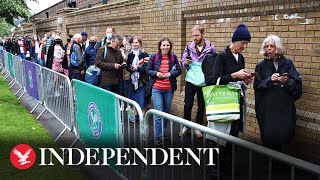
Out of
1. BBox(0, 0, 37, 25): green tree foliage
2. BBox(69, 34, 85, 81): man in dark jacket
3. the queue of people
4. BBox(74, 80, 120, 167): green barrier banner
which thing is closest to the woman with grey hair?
the queue of people

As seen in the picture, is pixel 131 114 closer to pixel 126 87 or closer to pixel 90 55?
→ pixel 126 87

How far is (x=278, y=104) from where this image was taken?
151 inches

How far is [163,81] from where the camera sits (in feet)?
17.0

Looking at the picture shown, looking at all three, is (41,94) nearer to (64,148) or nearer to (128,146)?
(64,148)

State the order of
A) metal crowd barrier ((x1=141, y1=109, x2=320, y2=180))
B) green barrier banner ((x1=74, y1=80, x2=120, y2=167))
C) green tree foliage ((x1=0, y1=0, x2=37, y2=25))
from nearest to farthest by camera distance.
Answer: metal crowd barrier ((x1=141, y1=109, x2=320, y2=180)) → green barrier banner ((x1=74, y1=80, x2=120, y2=167)) → green tree foliage ((x1=0, y1=0, x2=37, y2=25))

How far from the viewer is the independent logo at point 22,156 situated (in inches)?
182

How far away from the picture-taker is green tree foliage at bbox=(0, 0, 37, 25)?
773 inches

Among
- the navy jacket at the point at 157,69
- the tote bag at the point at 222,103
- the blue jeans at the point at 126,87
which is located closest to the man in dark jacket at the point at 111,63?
the blue jeans at the point at 126,87

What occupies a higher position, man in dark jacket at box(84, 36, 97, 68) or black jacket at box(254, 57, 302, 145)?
man in dark jacket at box(84, 36, 97, 68)

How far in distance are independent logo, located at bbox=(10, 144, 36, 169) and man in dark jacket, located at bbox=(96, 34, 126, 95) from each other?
5.44ft

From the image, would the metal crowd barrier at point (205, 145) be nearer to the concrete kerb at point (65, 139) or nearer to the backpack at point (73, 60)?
the concrete kerb at point (65, 139)

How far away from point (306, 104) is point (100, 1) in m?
12.2

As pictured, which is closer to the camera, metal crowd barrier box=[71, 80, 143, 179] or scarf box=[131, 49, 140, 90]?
metal crowd barrier box=[71, 80, 143, 179]

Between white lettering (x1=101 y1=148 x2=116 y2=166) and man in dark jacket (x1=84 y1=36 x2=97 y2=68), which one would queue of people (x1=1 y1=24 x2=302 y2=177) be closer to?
man in dark jacket (x1=84 y1=36 x2=97 y2=68)
